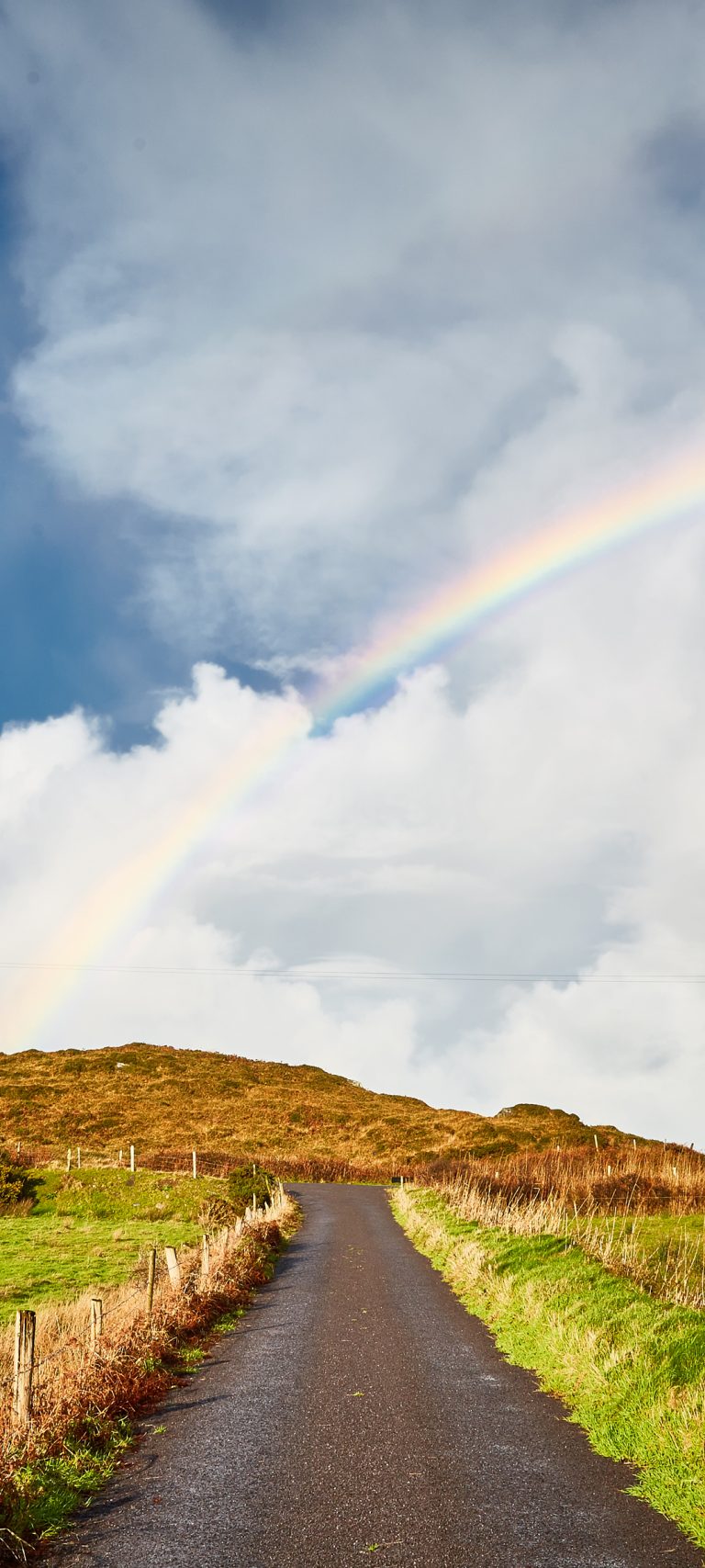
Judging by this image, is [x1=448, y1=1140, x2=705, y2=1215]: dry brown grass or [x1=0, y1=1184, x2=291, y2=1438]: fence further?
[x1=448, y1=1140, x2=705, y2=1215]: dry brown grass

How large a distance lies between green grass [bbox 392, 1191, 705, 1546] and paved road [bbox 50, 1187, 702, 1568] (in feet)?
1.11

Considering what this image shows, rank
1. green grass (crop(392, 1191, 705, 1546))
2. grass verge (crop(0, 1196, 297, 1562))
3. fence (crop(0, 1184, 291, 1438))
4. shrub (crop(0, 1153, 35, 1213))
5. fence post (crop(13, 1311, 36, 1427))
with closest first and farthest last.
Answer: grass verge (crop(0, 1196, 297, 1562)), green grass (crop(392, 1191, 705, 1546)), fence post (crop(13, 1311, 36, 1427)), fence (crop(0, 1184, 291, 1438)), shrub (crop(0, 1153, 35, 1213))

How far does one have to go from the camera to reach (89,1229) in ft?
119

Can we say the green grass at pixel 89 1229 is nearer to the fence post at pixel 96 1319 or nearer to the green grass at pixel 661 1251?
the fence post at pixel 96 1319

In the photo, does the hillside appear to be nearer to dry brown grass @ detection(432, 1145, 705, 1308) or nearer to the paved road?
dry brown grass @ detection(432, 1145, 705, 1308)

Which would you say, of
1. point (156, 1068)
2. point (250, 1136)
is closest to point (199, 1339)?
point (250, 1136)

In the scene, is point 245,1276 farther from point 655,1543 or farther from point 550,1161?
point 550,1161

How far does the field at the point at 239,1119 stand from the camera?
231 ft

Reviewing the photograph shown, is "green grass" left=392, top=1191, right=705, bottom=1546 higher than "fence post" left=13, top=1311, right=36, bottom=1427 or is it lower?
lower

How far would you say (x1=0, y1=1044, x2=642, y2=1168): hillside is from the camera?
241 ft

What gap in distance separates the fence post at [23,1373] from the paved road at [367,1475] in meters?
1.30

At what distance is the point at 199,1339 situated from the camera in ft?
52.0

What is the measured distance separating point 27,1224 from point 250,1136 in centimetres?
4231

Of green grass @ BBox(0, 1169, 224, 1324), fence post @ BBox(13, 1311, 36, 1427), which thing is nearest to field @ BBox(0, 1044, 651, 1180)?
green grass @ BBox(0, 1169, 224, 1324)
